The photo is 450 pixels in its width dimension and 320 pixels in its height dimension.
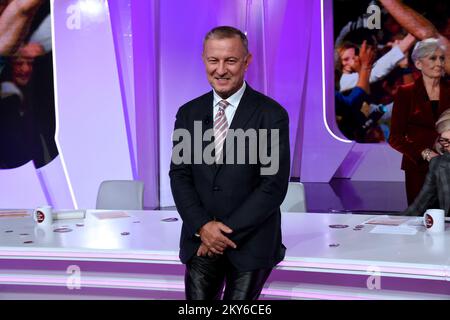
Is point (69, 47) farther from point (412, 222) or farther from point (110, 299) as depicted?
point (412, 222)

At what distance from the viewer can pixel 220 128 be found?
170 centimetres

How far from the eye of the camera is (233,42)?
1.61 meters

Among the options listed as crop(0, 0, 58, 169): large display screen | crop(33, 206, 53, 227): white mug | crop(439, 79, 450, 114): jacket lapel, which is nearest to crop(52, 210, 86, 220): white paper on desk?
crop(33, 206, 53, 227): white mug

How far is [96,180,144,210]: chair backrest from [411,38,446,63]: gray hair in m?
5.09

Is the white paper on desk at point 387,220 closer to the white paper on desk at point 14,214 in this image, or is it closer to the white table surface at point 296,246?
→ the white table surface at point 296,246

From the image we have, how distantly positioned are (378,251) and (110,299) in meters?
1.15

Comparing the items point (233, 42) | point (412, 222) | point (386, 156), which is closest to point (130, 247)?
point (233, 42)

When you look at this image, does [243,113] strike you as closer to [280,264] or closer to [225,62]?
[225,62]

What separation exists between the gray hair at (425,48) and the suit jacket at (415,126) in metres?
0.56

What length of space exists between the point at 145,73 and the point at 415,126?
126 inches

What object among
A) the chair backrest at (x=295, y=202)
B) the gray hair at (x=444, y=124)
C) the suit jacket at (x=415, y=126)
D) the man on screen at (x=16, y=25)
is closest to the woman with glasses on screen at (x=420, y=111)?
the suit jacket at (x=415, y=126)

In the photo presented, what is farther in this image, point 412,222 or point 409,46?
point 409,46

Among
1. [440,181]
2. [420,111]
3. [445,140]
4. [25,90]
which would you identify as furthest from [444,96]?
[25,90]

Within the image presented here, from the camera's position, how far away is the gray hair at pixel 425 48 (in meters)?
6.77
